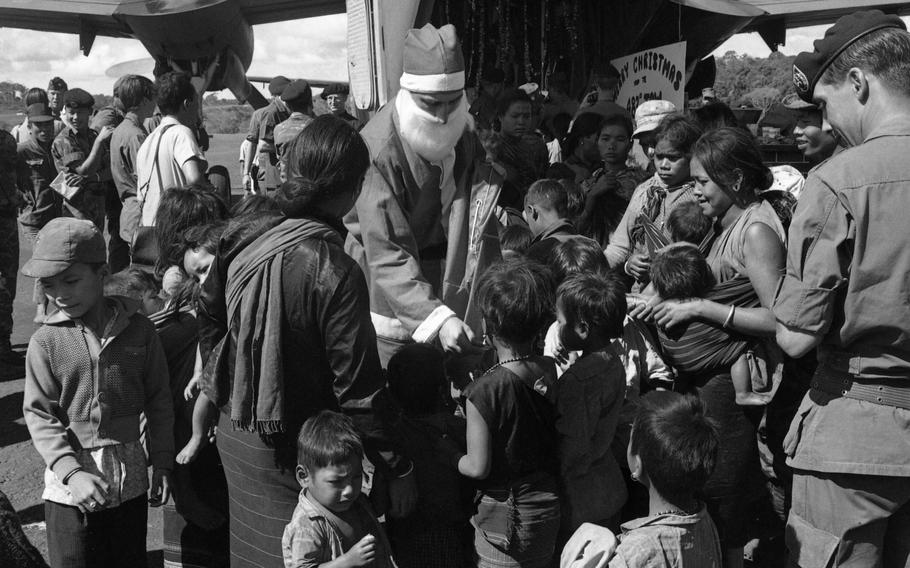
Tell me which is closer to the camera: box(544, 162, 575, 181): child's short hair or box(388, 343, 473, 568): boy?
box(388, 343, 473, 568): boy

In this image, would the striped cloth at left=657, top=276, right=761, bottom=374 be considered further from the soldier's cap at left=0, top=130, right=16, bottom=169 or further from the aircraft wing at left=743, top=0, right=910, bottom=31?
the aircraft wing at left=743, top=0, right=910, bottom=31

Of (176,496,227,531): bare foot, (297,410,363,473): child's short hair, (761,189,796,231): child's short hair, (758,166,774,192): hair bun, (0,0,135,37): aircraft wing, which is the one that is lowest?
(176,496,227,531): bare foot

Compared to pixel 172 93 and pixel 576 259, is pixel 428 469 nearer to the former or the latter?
pixel 576 259

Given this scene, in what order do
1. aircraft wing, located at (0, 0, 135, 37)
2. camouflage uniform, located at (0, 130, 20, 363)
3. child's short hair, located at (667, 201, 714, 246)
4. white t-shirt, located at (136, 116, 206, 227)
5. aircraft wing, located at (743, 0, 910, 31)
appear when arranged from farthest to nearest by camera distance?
aircraft wing, located at (743, 0, 910, 31), aircraft wing, located at (0, 0, 135, 37), camouflage uniform, located at (0, 130, 20, 363), white t-shirt, located at (136, 116, 206, 227), child's short hair, located at (667, 201, 714, 246)

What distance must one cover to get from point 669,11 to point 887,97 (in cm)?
734

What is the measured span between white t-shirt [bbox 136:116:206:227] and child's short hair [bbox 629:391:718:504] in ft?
11.0

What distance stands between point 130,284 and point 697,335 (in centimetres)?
216

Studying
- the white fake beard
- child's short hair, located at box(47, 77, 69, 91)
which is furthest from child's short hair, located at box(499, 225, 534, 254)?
child's short hair, located at box(47, 77, 69, 91)

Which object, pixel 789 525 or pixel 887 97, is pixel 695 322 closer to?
pixel 789 525

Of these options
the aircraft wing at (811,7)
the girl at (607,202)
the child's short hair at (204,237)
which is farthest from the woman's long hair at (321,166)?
the aircraft wing at (811,7)

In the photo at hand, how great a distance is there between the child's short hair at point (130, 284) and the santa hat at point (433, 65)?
1.30 meters

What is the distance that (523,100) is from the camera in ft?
17.6

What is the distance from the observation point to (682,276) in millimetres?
2957

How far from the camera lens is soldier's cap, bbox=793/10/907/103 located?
2125mm
